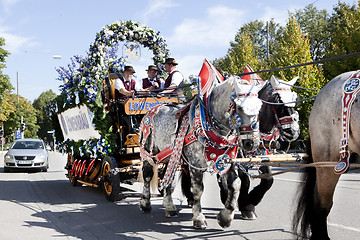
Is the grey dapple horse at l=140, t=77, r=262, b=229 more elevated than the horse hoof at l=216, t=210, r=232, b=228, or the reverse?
the grey dapple horse at l=140, t=77, r=262, b=229

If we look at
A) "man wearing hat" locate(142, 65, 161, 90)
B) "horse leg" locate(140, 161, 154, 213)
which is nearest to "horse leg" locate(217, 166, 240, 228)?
"horse leg" locate(140, 161, 154, 213)

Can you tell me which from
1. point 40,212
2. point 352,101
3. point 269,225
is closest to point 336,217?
point 269,225

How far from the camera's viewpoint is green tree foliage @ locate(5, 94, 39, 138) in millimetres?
53594

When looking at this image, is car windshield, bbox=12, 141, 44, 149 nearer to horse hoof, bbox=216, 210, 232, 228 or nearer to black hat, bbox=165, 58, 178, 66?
black hat, bbox=165, 58, 178, 66

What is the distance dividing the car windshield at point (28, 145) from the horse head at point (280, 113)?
13969 mm

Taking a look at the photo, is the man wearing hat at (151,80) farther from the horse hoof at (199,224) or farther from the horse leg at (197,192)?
the horse hoof at (199,224)

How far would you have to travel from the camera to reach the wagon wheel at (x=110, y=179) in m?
7.62

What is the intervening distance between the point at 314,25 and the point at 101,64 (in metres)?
37.9

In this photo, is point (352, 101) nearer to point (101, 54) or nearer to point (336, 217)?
point (336, 217)

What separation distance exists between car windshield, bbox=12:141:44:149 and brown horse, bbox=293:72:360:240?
15151mm

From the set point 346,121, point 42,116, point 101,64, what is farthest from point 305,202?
point 42,116

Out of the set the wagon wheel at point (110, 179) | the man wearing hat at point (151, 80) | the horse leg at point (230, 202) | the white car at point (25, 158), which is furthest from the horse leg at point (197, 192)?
the white car at point (25, 158)

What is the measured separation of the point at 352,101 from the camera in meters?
3.59

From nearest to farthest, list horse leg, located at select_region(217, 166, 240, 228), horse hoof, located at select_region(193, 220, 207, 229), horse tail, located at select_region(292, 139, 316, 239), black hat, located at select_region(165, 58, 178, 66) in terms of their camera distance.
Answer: horse tail, located at select_region(292, 139, 316, 239) → horse leg, located at select_region(217, 166, 240, 228) → horse hoof, located at select_region(193, 220, 207, 229) → black hat, located at select_region(165, 58, 178, 66)
